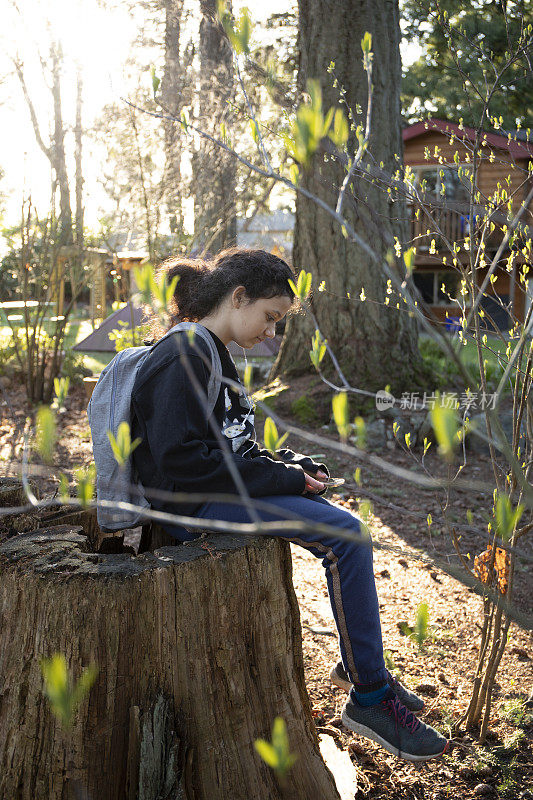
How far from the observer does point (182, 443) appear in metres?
2.27

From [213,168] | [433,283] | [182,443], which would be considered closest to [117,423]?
[182,443]

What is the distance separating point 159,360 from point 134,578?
71 cm

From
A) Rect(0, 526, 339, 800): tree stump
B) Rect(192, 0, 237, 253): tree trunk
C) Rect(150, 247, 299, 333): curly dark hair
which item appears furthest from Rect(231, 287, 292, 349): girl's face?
Rect(192, 0, 237, 253): tree trunk

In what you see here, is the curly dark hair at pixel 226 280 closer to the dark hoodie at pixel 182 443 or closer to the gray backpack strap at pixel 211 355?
the gray backpack strap at pixel 211 355

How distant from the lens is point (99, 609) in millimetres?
1958

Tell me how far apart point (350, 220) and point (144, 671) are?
556 cm

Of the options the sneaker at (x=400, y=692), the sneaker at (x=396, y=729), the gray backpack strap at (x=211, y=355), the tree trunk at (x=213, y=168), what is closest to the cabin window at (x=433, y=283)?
the tree trunk at (x=213, y=168)

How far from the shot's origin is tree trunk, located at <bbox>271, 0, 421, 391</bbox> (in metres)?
7.09

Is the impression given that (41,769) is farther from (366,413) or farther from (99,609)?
(366,413)

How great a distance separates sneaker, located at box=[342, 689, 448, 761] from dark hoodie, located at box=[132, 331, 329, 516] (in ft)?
2.28

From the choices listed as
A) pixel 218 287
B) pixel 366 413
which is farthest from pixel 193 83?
pixel 218 287

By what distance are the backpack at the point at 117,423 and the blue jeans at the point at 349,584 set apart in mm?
329

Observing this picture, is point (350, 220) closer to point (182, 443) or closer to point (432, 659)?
point (432, 659)

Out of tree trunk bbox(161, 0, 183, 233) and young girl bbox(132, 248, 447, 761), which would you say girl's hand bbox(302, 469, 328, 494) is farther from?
tree trunk bbox(161, 0, 183, 233)
